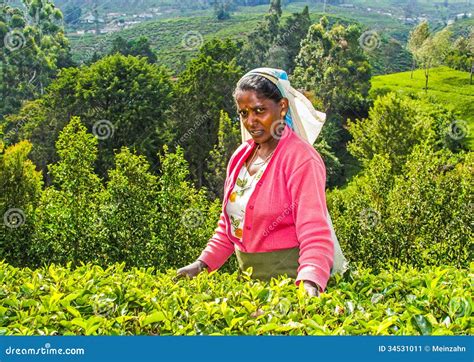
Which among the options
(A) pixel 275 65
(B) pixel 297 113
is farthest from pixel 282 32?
(B) pixel 297 113

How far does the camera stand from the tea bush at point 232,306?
2.88 m

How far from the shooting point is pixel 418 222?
1212 cm

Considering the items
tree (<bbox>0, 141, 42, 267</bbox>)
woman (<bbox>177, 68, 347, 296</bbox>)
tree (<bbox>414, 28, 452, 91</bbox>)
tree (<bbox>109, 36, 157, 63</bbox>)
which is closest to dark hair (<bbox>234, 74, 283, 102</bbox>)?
woman (<bbox>177, 68, 347, 296</bbox>)

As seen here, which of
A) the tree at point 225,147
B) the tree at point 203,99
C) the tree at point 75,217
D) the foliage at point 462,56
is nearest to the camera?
the tree at point 75,217

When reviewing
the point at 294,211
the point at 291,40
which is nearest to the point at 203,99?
the point at 291,40

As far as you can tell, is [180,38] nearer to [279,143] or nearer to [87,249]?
[87,249]

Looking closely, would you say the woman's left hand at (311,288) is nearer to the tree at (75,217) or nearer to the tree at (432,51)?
the tree at (75,217)

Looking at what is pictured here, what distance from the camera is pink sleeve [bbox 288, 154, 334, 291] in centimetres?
332

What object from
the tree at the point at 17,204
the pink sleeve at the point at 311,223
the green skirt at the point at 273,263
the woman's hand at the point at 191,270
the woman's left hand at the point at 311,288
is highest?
the pink sleeve at the point at 311,223

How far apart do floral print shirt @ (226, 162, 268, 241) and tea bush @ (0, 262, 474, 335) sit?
31 cm

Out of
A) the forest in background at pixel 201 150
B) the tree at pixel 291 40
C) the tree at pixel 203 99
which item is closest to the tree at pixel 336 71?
the forest in background at pixel 201 150

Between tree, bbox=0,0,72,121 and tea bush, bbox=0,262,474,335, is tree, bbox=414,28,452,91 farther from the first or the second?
tea bush, bbox=0,262,474,335

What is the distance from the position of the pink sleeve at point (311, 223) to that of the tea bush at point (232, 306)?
0.41 feet

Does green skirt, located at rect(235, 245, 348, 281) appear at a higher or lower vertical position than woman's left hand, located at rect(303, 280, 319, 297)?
lower
